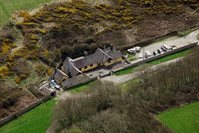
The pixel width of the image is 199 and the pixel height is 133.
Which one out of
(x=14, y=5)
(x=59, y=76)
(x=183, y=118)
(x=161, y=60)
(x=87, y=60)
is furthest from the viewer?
(x=14, y=5)

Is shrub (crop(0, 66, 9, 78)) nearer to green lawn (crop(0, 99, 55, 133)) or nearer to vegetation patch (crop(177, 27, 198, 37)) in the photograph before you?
green lawn (crop(0, 99, 55, 133))

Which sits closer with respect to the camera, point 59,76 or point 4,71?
point 59,76

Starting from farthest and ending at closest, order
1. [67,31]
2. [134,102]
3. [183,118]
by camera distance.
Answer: [67,31] < [134,102] < [183,118]

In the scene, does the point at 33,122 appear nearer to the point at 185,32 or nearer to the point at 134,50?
the point at 134,50

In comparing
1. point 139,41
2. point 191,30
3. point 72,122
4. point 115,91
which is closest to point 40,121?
point 72,122

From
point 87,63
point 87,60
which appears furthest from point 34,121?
point 87,60

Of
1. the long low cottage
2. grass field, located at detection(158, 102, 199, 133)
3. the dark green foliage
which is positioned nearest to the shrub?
the long low cottage

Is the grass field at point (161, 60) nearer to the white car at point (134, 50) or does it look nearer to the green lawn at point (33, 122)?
the white car at point (134, 50)

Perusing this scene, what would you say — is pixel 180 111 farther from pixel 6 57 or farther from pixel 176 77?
pixel 6 57
